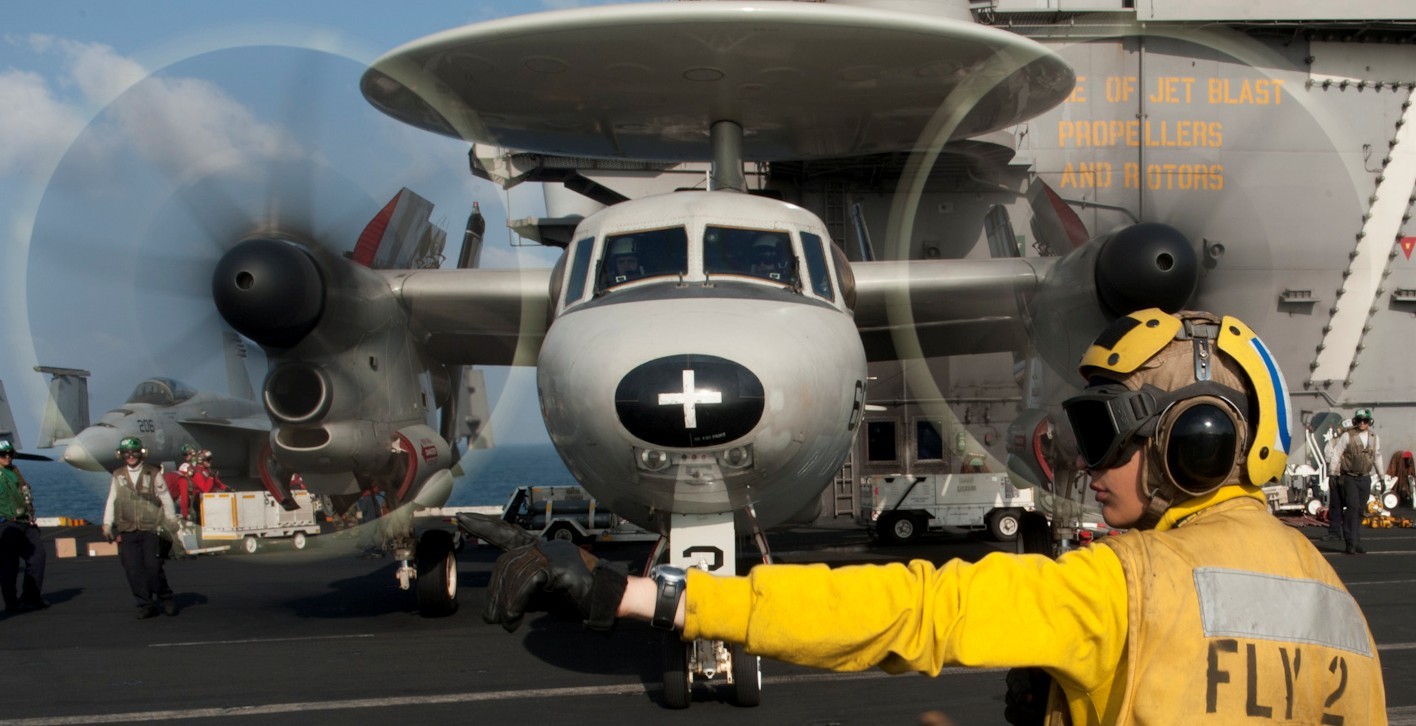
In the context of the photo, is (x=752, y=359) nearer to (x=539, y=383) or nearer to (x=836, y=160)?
(x=539, y=383)

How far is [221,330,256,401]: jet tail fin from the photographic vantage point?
9.51m

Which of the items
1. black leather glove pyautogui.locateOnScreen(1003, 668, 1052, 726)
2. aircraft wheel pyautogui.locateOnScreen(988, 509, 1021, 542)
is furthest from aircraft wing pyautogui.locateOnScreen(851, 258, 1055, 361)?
black leather glove pyautogui.locateOnScreen(1003, 668, 1052, 726)

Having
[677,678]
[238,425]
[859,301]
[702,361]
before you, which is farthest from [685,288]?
[238,425]

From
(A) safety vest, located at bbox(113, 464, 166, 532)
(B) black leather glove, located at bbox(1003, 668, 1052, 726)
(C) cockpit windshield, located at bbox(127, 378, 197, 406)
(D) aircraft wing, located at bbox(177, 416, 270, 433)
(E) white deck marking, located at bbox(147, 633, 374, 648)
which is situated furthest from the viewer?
(C) cockpit windshield, located at bbox(127, 378, 197, 406)

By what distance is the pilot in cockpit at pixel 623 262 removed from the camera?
6.57 m

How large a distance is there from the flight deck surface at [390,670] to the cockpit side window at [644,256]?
2500 mm

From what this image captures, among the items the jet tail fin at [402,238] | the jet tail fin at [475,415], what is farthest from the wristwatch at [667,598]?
the jet tail fin at [475,415]

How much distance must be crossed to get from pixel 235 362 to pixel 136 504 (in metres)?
1.96

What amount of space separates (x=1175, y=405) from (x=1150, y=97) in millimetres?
20382

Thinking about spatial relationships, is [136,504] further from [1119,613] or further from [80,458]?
[1119,613]

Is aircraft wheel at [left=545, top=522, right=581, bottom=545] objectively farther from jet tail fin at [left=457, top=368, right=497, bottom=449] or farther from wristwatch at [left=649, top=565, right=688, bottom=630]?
wristwatch at [left=649, top=565, right=688, bottom=630]

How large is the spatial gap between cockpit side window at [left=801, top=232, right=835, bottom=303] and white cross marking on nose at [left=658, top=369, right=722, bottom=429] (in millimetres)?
1949

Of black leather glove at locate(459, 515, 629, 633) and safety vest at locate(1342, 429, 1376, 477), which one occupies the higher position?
black leather glove at locate(459, 515, 629, 633)

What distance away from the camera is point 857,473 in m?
19.3
